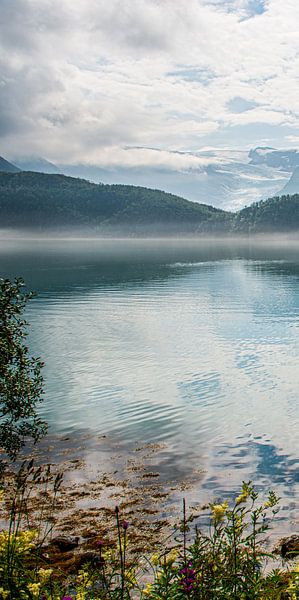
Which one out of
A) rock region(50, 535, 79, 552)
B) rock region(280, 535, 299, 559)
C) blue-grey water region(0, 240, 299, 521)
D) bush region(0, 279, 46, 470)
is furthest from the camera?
blue-grey water region(0, 240, 299, 521)

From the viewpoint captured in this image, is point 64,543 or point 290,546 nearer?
point 290,546

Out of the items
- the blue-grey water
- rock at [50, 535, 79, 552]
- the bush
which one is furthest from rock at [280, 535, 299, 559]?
the bush

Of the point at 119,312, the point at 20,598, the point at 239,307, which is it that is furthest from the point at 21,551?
the point at 239,307

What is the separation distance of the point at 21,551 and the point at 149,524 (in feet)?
42.7

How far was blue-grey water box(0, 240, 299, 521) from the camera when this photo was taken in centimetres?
2803

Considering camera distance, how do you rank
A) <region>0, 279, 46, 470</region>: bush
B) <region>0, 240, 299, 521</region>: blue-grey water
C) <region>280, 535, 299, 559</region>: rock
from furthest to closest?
<region>0, 240, 299, 521</region>: blue-grey water → <region>0, 279, 46, 470</region>: bush → <region>280, 535, 299, 559</region>: rock

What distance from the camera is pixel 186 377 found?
46.5m

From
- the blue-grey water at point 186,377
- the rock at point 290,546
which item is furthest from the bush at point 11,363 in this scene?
the rock at point 290,546

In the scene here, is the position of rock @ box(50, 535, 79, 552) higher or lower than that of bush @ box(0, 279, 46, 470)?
lower

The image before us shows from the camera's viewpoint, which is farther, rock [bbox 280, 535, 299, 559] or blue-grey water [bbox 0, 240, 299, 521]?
blue-grey water [bbox 0, 240, 299, 521]

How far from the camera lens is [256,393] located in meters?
41.2

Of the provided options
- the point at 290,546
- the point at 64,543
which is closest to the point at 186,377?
the point at 64,543

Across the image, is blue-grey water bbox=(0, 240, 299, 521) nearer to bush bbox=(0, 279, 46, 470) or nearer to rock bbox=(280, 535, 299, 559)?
rock bbox=(280, 535, 299, 559)

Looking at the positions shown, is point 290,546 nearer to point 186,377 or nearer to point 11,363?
point 11,363
